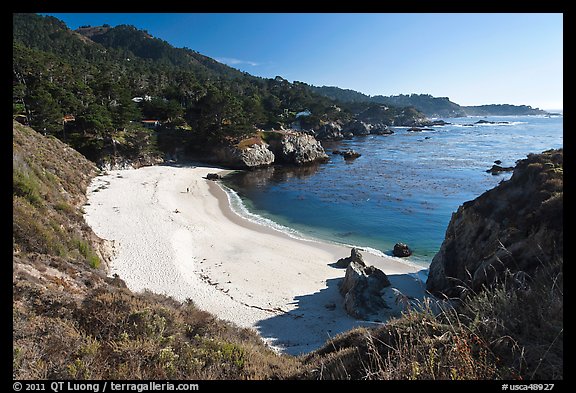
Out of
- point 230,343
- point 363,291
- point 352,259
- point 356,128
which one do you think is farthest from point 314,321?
point 356,128

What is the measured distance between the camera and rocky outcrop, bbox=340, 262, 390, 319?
12367 millimetres

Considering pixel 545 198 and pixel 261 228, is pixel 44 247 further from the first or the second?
pixel 545 198

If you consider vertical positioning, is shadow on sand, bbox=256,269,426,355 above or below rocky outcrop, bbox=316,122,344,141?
below

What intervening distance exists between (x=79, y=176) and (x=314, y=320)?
26.0 metres

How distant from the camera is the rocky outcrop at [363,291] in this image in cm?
1237

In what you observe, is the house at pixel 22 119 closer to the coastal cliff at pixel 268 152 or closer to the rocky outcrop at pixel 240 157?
the coastal cliff at pixel 268 152

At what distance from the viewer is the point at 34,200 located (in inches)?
498

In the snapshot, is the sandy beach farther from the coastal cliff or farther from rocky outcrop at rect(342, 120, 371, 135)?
rocky outcrop at rect(342, 120, 371, 135)

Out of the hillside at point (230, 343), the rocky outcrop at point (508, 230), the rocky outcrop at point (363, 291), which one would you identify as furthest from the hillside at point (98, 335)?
the rocky outcrop at point (508, 230)

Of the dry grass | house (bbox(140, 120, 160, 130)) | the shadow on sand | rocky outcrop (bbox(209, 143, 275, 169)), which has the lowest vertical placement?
the shadow on sand

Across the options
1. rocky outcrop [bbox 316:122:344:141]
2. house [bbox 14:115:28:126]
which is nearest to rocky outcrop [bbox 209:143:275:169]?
house [bbox 14:115:28:126]

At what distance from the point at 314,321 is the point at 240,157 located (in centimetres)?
3743

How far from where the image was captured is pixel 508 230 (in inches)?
425

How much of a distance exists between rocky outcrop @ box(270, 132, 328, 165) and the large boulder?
1533 inches
